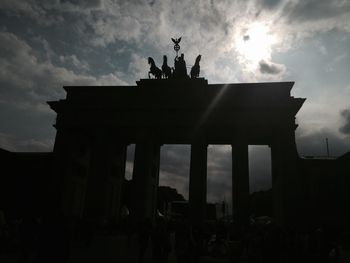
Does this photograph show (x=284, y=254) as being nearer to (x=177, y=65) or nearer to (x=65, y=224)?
(x=65, y=224)

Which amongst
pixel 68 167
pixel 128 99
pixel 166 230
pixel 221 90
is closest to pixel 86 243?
pixel 166 230

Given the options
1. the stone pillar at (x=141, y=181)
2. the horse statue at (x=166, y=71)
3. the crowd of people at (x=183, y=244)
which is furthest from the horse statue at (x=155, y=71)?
the crowd of people at (x=183, y=244)

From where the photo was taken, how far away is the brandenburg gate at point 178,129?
33.5 m

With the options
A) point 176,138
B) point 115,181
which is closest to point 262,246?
point 176,138

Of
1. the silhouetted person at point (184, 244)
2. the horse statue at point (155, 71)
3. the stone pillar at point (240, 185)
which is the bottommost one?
the silhouetted person at point (184, 244)

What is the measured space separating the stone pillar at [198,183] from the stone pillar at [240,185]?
306 centimetres

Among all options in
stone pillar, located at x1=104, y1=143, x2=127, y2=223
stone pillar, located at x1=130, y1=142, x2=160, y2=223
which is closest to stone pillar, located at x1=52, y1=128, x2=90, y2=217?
stone pillar, located at x1=104, y1=143, x2=127, y2=223

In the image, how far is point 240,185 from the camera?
1312 inches

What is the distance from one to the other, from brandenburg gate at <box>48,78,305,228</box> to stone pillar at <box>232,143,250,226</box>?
0.32 ft

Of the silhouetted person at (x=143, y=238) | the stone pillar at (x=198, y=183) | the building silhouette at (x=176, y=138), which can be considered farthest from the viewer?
the building silhouette at (x=176, y=138)

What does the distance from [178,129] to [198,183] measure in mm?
6915

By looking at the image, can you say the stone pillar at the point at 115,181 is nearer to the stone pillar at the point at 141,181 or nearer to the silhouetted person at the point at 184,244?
the stone pillar at the point at 141,181

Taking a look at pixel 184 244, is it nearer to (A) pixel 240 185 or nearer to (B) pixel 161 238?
(B) pixel 161 238

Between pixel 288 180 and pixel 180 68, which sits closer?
pixel 288 180
